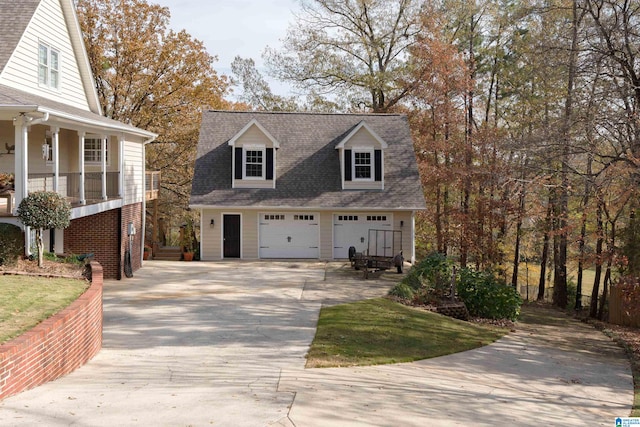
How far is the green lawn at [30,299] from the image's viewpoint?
372 inches

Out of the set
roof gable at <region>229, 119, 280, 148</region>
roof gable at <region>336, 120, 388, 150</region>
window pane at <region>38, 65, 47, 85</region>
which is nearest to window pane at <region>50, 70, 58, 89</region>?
window pane at <region>38, 65, 47, 85</region>

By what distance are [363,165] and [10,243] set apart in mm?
16628

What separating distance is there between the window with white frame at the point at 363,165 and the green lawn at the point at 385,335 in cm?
1080

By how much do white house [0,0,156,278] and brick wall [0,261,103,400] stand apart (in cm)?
480

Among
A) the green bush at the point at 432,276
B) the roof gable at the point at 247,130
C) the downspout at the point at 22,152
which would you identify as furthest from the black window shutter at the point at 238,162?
the downspout at the point at 22,152

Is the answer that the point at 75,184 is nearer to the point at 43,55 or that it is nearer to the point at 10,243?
the point at 43,55

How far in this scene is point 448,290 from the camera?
19391 mm

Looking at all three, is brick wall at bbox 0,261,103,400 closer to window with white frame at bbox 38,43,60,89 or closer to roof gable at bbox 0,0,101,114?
roof gable at bbox 0,0,101,114

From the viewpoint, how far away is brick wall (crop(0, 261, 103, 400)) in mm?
7977

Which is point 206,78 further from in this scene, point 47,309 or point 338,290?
point 47,309

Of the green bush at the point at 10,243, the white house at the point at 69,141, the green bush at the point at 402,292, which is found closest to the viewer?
the green bush at the point at 10,243

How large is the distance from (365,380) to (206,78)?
2713 cm

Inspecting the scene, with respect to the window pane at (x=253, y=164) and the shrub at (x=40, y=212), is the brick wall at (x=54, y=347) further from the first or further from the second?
the window pane at (x=253, y=164)

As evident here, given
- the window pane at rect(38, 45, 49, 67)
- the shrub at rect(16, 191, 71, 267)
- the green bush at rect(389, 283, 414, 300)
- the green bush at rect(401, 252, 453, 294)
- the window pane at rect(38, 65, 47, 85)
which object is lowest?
the green bush at rect(389, 283, 414, 300)
